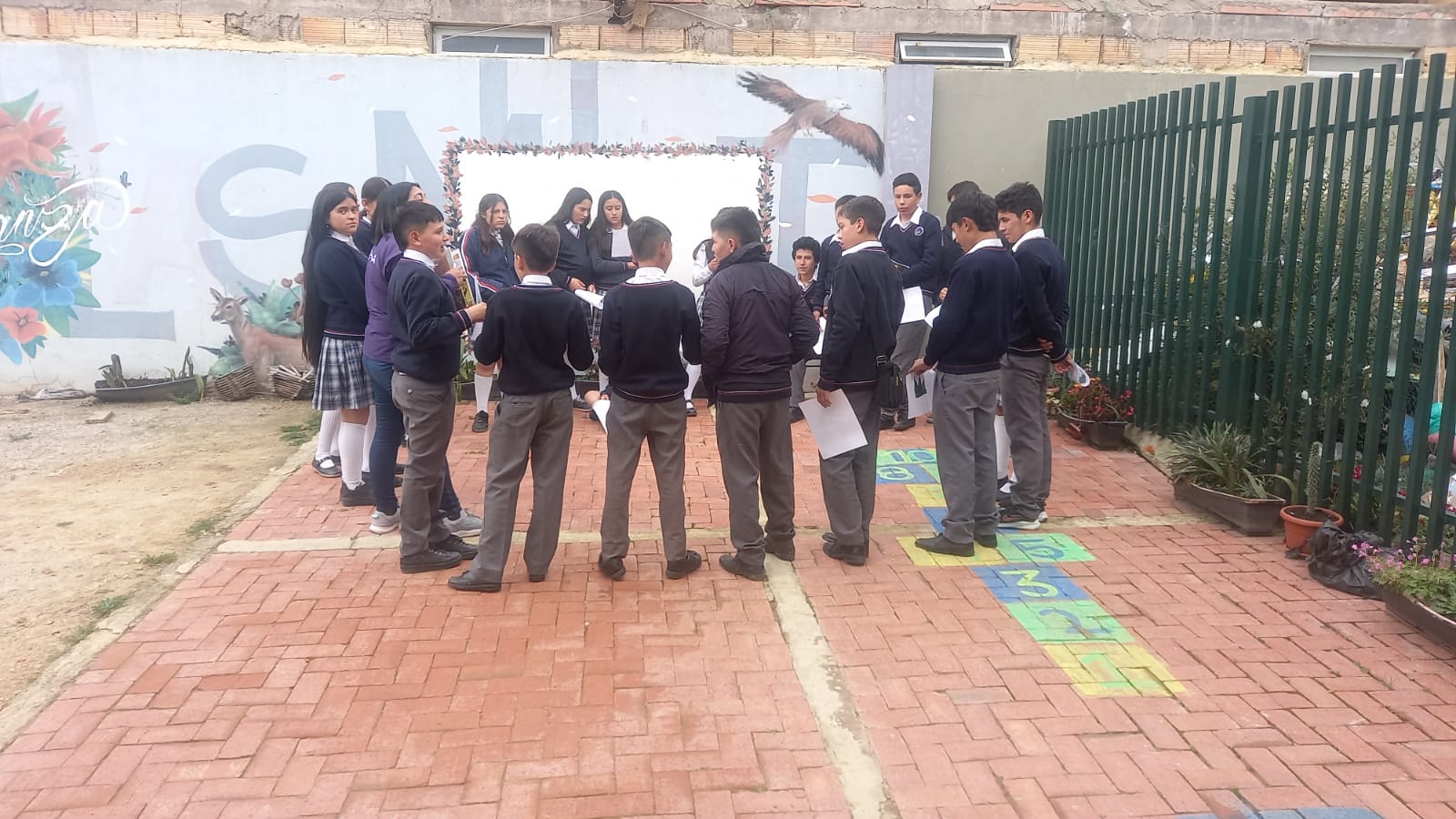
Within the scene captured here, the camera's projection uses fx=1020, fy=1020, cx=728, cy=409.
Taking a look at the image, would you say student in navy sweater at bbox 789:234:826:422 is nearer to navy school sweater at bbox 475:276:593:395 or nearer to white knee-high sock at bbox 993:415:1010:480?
white knee-high sock at bbox 993:415:1010:480

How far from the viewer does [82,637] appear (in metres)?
4.11

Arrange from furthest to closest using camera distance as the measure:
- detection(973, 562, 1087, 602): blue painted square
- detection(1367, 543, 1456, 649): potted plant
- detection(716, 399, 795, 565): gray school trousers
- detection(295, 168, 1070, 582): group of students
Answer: detection(716, 399, 795, 565): gray school trousers < detection(973, 562, 1087, 602): blue painted square < detection(295, 168, 1070, 582): group of students < detection(1367, 543, 1456, 649): potted plant

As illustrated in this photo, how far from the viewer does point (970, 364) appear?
4977 millimetres

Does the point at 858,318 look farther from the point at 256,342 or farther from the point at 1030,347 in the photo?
the point at 256,342

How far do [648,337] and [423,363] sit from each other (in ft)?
3.43

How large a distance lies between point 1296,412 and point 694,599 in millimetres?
3473

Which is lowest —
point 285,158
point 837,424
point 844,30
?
point 837,424

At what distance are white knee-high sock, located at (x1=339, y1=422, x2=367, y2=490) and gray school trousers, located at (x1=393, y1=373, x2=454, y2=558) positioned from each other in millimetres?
1109

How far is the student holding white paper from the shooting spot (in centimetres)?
471

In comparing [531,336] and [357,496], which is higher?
[531,336]

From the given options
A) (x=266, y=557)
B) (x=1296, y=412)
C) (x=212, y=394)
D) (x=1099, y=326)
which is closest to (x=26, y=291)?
(x=212, y=394)

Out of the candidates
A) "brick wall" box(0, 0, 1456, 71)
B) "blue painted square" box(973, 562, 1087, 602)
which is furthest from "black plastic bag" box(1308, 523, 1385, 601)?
"brick wall" box(0, 0, 1456, 71)

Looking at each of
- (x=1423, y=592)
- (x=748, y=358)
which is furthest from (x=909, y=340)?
(x=1423, y=592)

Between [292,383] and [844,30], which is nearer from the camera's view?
[292,383]
